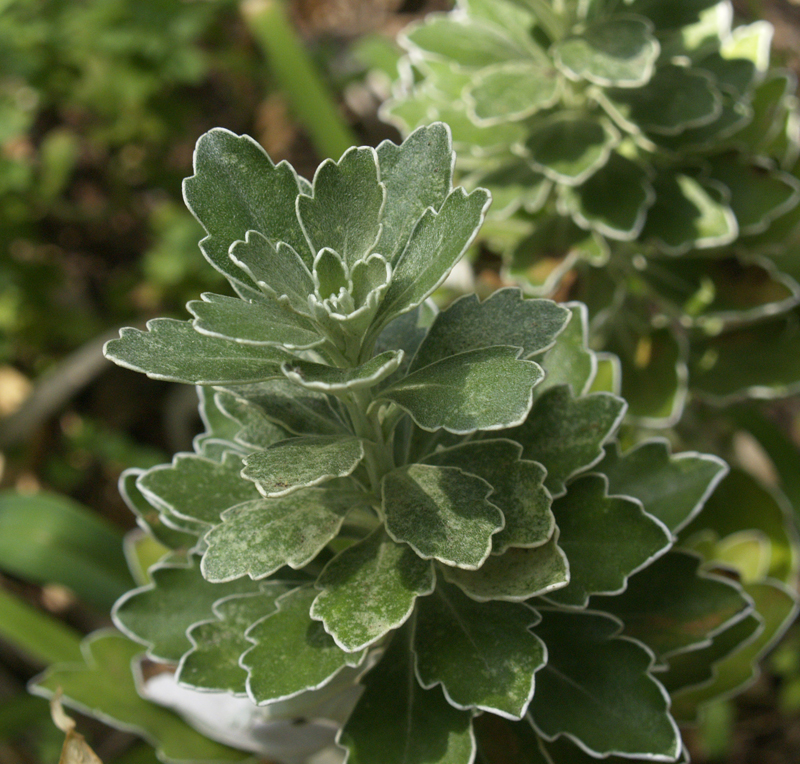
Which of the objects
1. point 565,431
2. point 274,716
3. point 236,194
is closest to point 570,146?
point 565,431

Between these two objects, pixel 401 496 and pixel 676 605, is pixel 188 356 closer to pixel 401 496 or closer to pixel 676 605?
pixel 401 496

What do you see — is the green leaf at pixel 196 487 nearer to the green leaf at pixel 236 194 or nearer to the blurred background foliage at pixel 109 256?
the green leaf at pixel 236 194

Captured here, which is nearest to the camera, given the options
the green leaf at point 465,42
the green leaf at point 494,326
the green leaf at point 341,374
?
the green leaf at point 341,374

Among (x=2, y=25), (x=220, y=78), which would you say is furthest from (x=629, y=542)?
(x=220, y=78)

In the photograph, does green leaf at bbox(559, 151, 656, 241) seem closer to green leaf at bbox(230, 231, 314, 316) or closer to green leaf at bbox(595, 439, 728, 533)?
green leaf at bbox(595, 439, 728, 533)

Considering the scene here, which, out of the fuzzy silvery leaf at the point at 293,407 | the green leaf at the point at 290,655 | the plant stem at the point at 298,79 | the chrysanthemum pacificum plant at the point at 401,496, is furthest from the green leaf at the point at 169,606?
the plant stem at the point at 298,79

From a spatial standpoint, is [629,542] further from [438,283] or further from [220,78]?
[220,78]

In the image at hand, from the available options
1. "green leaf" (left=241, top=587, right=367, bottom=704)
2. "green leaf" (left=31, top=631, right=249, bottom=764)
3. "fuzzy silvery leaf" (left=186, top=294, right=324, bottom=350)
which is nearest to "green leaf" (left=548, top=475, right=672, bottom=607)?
"green leaf" (left=241, top=587, right=367, bottom=704)
